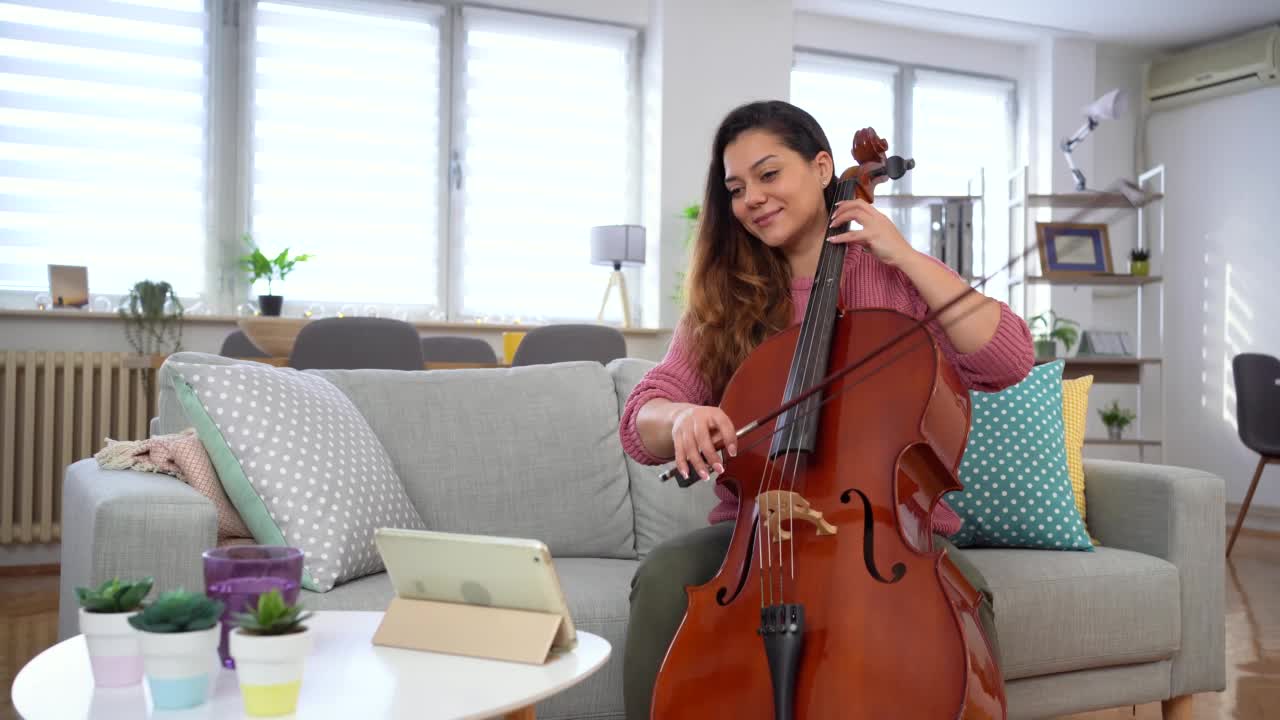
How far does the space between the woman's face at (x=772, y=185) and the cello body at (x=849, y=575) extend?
0.87 ft

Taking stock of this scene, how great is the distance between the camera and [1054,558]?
6.25ft

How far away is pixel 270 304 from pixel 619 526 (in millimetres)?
2935

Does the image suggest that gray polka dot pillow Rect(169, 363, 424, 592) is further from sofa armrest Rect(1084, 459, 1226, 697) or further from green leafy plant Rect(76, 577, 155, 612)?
sofa armrest Rect(1084, 459, 1226, 697)

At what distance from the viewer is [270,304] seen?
453cm

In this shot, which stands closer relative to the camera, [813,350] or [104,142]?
[813,350]

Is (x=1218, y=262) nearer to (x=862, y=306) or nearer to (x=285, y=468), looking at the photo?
(x=862, y=306)

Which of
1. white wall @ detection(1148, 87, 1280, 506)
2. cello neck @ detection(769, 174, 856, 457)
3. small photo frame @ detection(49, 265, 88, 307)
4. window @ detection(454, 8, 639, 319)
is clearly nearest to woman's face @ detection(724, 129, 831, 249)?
cello neck @ detection(769, 174, 856, 457)

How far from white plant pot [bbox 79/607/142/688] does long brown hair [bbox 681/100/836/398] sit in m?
0.88

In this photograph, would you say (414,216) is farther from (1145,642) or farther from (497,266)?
(1145,642)

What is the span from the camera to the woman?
4.65ft

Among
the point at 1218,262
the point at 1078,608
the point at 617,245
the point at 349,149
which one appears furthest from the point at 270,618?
the point at 1218,262

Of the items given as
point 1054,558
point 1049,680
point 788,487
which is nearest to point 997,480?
point 1054,558

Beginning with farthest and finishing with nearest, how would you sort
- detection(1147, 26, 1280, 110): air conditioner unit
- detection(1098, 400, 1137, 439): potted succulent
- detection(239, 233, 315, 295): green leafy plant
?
detection(1147, 26, 1280, 110): air conditioner unit, detection(1098, 400, 1137, 439): potted succulent, detection(239, 233, 315, 295): green leafy plant

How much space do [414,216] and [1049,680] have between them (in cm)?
396
